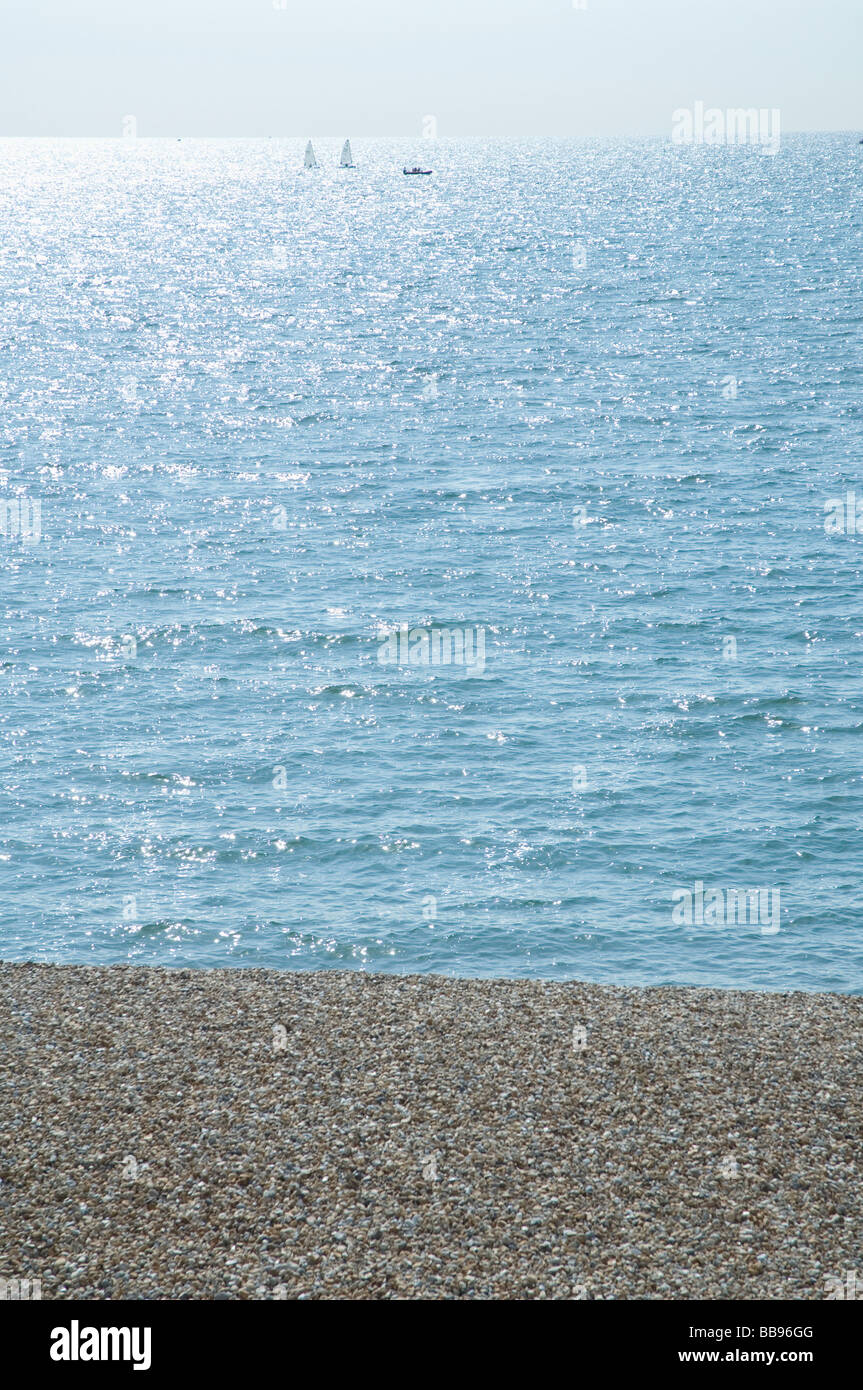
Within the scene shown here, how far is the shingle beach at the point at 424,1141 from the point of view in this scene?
31.4 ft

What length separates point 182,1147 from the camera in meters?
11.0

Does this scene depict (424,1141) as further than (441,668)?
No

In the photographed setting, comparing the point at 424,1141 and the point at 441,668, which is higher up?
the point at 441,668

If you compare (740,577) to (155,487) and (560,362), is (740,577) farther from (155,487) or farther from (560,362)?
(560,362)

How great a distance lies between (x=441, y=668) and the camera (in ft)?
98.5

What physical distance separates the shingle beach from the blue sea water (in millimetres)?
4728

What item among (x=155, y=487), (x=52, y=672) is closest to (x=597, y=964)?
(x=52, y=672)

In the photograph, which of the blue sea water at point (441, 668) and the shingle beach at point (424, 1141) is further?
the blue sea water at point (441, 668)

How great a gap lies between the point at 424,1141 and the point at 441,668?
771 inches

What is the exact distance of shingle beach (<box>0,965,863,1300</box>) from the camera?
957 cm

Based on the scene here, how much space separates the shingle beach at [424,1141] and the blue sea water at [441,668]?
473cm

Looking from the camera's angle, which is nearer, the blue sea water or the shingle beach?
the shingle beach
